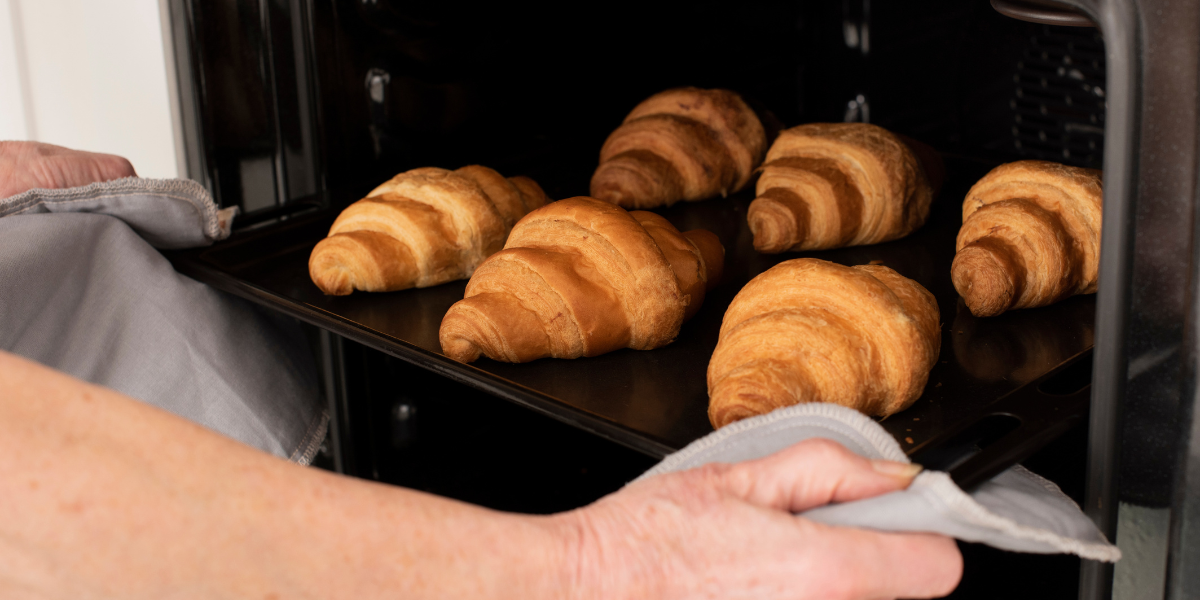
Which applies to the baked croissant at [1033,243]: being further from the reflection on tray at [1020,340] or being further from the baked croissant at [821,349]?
the baked croissant at [821,349]

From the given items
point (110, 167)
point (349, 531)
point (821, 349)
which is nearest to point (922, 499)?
point (821, 349)

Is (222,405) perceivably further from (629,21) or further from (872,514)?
(629,21)

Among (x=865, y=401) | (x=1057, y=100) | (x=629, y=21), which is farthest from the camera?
(x=629, y=21)

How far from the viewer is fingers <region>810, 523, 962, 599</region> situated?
554 millimetres

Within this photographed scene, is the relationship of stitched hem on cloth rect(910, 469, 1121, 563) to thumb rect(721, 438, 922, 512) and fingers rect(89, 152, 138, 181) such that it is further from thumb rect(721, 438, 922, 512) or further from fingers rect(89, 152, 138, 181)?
fingers rect(89, 152, 138, 181)

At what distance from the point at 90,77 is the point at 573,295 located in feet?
2.46

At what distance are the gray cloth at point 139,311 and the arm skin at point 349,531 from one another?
1.51ft

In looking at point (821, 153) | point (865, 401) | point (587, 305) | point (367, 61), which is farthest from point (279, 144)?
point (865, 401)

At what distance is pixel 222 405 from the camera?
106cm

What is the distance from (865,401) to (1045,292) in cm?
32

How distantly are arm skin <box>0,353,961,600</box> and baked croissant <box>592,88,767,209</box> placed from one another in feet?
2.32

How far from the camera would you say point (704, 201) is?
1.33m

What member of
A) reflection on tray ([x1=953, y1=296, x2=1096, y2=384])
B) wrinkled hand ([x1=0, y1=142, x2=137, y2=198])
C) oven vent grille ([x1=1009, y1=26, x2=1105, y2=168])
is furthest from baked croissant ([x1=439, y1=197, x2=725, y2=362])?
oven vent grille ([x1=1009, y1=26, x2=1105, y2=168])

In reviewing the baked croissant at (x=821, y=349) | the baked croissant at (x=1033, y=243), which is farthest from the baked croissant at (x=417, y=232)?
the baked croissant at (x=1033, y=243)
